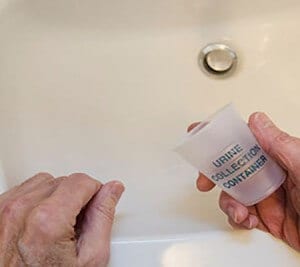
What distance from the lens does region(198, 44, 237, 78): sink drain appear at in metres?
0.83

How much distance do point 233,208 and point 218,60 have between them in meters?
0.27

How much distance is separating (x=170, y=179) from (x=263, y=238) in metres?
0.18

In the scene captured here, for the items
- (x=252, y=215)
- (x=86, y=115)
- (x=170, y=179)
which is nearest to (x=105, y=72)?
(x=86, y=115)

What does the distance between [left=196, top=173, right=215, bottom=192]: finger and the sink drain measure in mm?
209

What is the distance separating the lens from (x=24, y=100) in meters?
0.77

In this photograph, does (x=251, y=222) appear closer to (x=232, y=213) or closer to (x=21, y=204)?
(x=232, y=213)

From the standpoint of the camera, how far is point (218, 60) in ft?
2.77

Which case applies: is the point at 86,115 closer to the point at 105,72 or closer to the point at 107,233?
the point at 105,72

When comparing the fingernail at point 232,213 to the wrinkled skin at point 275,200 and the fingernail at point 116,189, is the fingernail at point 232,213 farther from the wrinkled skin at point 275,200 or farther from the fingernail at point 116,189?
the fingernail at point 116,189

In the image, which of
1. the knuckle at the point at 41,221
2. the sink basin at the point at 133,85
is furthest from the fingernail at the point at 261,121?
the knuckle at the point at 41,221

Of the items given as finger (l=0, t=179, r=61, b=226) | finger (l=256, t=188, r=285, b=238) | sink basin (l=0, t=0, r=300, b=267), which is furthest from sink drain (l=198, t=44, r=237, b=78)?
finger (l=0, t=179, r=61, b=226)

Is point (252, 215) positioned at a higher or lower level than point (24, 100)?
lower

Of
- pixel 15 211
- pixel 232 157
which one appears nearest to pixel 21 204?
pixel 15 211

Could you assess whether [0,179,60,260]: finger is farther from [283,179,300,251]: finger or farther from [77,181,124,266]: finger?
[283,179,300,251]: finger
